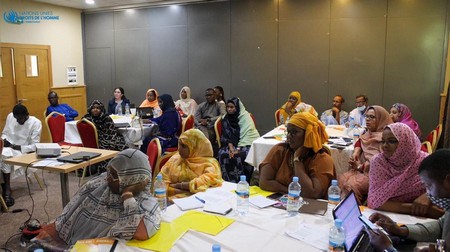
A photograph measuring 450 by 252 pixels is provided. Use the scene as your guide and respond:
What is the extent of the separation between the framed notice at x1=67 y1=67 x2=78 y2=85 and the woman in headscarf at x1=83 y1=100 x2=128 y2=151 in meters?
4.18

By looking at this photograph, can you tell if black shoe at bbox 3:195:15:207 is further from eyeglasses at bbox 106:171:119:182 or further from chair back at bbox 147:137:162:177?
→ eyeglasses at bbox 106:171:119:182

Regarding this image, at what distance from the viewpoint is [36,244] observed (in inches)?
83.9

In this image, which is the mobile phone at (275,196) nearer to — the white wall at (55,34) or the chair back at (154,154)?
the chair back at (154,154)

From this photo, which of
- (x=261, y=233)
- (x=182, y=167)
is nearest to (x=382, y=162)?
(x=261, y=233)

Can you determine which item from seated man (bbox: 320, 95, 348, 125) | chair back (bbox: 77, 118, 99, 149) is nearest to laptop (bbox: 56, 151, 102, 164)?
chair back (bbox: 77, 118, 99, 149)

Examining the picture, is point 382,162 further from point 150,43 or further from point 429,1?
point 150,43

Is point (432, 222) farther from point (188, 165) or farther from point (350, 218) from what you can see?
point (188, 165)

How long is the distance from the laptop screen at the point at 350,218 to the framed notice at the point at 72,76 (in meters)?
8.12

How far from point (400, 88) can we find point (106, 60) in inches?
259

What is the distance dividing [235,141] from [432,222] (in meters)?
3.24

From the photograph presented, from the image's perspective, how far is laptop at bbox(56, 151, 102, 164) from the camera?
10.7 ft

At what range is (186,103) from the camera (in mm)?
7773

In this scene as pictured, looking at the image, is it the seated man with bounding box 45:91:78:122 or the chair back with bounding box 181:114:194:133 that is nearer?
the chair back with bounding box 181:114:194:133

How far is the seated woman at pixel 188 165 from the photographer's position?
2.91 metres
